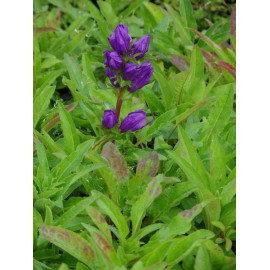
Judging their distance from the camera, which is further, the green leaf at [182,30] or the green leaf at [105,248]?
the green leaf at [182,30]

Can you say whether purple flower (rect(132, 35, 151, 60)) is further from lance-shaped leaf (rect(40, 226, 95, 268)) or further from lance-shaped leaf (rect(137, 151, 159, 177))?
lance-shaped leaf (rect(40, 226, 95, 268))

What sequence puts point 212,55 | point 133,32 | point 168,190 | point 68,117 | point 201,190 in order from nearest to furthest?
point 201,190, point 168,190, point 68,117, point 212,55, point 133,32

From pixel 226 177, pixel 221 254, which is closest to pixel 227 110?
pixel 226 177

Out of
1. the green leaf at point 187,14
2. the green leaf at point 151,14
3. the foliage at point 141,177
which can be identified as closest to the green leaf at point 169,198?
the foliage at point 141,177

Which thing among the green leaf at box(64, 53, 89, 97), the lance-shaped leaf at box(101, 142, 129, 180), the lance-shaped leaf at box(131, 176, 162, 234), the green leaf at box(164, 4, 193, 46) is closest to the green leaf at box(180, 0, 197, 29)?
the green leaf at box(164, 4, 193, 46)

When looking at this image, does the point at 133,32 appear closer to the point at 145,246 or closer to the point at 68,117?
the point at 68,117

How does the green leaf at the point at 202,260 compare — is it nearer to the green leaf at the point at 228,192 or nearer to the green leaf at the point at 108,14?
the green leaf at the point at 228,192

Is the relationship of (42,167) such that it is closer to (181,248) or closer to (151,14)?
(181,248)

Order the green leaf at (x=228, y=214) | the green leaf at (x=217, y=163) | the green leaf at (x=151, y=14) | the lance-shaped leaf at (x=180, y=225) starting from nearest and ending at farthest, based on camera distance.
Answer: the lance-shaped leaf at (x=180, y=225)
the green leaf at (x=228, y=214)
the green leaf at (x=217, y=163)
the green leaf at (x=151, y=14)
